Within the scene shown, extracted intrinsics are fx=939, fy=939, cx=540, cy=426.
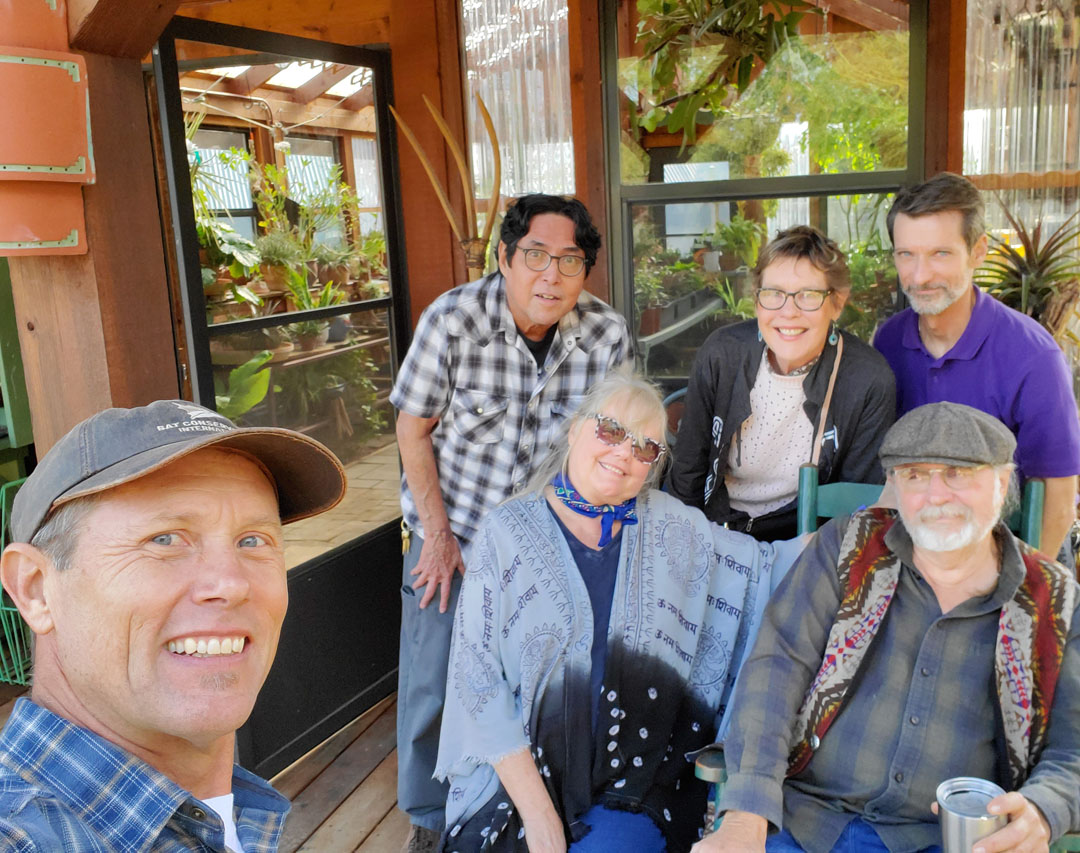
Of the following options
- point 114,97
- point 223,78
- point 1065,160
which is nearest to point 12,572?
point 114,97

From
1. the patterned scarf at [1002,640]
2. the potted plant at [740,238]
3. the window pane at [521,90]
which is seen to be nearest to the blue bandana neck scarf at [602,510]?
the patterned scarf at [1002,640]

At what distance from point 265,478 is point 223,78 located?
191 centimetres

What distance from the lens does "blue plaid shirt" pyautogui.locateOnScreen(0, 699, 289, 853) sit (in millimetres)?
805

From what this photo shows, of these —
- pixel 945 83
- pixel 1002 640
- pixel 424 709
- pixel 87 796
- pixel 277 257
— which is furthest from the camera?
pixel 945 83

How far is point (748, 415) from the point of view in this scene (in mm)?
2203

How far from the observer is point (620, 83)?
334 cm

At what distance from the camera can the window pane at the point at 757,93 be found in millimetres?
3088

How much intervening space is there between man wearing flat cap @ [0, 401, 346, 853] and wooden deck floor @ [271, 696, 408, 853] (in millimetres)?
1629

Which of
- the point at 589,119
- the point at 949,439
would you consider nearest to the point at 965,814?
the point at 949,439

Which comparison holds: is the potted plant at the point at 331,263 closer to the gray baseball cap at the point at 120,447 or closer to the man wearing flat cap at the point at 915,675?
the man wearing flat cap at the point at 915,675

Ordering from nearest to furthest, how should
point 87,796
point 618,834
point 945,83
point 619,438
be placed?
point 87,796 < point 618,834 < point 619,438 < point 945,83

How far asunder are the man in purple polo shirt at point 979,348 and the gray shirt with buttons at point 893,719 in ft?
1.34

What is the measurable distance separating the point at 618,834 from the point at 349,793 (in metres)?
1.21

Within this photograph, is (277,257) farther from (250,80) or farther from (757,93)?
(757,93)
